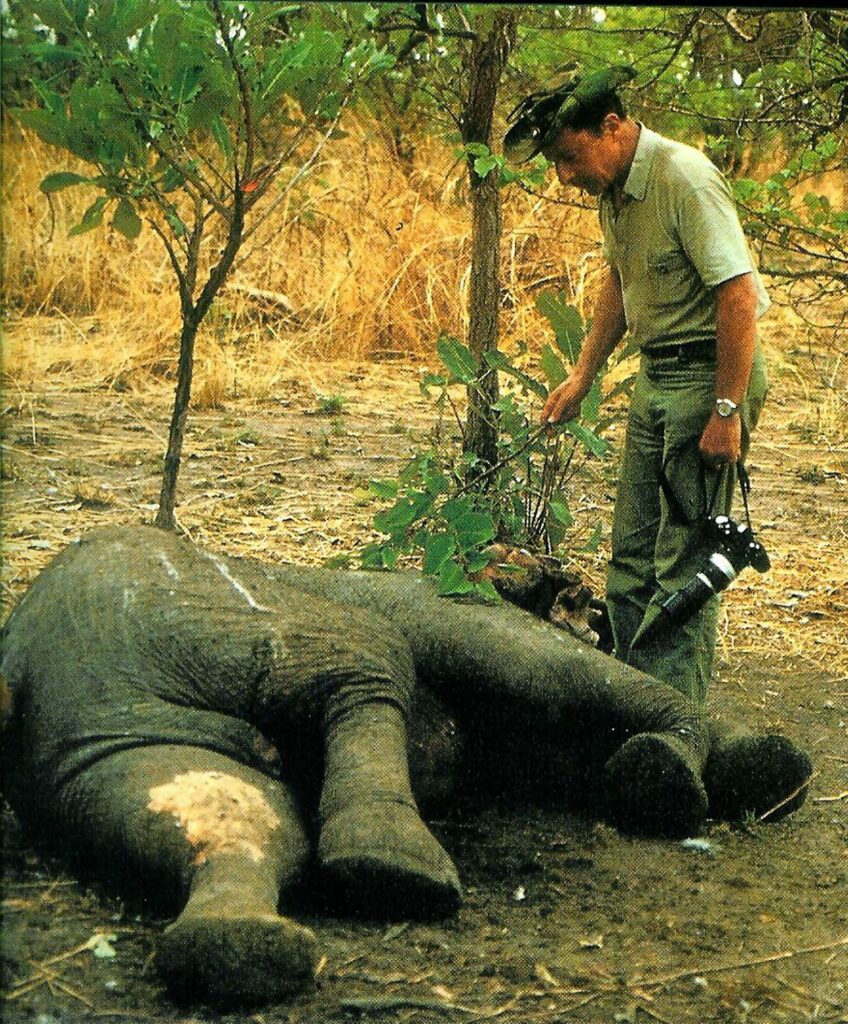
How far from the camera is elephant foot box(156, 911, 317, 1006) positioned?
2.18 m

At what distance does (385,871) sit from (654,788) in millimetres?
741

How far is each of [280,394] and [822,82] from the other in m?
1.95

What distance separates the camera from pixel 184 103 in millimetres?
3094

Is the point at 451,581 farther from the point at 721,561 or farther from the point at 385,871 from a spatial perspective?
the point at 385,871

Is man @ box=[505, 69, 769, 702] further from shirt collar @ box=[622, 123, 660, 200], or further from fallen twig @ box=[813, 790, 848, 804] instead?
fallen twig @ box=[813, 790, 848, 804]

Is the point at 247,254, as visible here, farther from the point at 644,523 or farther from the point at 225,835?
the point at 225,835

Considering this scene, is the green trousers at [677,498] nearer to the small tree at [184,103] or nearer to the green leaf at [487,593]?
the green leaf at [487,593]

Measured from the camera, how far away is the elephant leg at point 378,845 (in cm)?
255

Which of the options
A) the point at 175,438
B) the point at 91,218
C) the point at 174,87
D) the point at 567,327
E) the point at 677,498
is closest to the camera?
the point at 91,218

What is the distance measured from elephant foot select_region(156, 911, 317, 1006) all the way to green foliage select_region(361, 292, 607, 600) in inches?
50.2

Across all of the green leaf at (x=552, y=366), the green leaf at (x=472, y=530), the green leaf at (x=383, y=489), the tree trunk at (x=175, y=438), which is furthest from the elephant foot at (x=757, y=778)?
the tree trunk at (x=175, y=438)

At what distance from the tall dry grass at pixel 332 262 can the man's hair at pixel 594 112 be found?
0.66 metres

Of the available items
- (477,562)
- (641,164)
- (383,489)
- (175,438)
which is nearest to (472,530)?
(477,562)

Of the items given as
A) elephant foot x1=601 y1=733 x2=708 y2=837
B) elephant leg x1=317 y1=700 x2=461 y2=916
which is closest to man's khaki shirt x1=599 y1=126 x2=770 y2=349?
elephant foot x1=601 y1=733 x2=708 y2=837
